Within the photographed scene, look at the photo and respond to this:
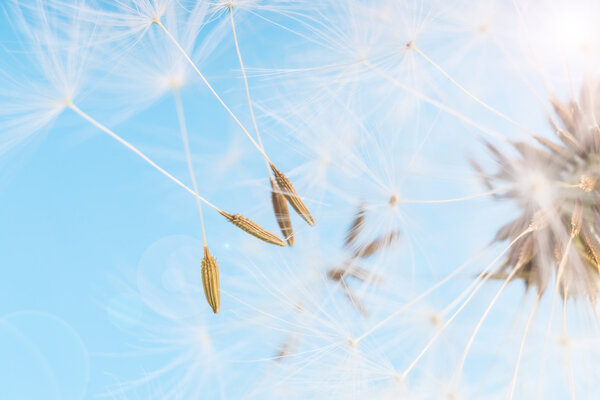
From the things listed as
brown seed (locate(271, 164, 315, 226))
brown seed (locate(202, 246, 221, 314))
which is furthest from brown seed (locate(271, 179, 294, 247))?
brown seed (locate(202, 246, 221, 314))

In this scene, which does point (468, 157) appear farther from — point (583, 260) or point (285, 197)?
point (285, 197)

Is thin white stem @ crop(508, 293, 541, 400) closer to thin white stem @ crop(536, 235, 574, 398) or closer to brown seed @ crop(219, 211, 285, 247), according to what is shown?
thin white stem @ crop(536, 235, 574, 398)

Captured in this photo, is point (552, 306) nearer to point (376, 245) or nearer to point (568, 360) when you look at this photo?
point (568, 360)

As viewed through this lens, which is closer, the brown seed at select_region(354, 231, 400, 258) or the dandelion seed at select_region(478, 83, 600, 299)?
the dandelion seed at select_region(478, 83, 600, 299)

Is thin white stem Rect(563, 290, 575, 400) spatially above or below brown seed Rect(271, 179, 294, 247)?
below

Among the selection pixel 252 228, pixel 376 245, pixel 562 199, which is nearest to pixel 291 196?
pixel 252 228

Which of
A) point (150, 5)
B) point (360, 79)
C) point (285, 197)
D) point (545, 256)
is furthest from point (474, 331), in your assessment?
point (150, 5)
